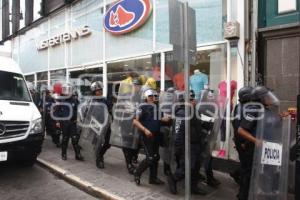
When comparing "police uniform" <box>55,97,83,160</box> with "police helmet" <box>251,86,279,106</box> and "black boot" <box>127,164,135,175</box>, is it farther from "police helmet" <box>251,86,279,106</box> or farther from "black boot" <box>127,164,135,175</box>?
"police helmet" <box>251,86,279,106</box>

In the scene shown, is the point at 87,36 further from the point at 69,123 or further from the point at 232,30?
the point at 232,30

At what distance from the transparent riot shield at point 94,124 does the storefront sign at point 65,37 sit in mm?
5185

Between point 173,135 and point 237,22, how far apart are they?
107 inches

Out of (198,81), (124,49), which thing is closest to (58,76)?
(124,49)

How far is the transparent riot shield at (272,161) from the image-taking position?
4.84 metres

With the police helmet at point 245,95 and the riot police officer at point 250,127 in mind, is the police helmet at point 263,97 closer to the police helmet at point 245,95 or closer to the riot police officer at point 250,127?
the riot police officer at point 250,127

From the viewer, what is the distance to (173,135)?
20.1ft

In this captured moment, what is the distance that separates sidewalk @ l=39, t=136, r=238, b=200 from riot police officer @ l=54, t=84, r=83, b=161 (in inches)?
8.4

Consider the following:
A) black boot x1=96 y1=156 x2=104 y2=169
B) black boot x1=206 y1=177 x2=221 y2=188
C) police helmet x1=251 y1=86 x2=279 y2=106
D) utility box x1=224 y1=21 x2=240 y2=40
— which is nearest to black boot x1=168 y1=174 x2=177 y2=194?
black boot x1=206 y1=177 x2=221 y2=188

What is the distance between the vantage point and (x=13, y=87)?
26.7 feet

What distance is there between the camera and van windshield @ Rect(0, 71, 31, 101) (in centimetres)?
782

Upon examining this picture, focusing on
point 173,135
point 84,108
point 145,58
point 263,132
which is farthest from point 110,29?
point 263,132

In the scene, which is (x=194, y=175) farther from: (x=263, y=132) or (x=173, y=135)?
(x=263, y=132)

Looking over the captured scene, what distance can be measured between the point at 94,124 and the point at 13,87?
1.95 meters
